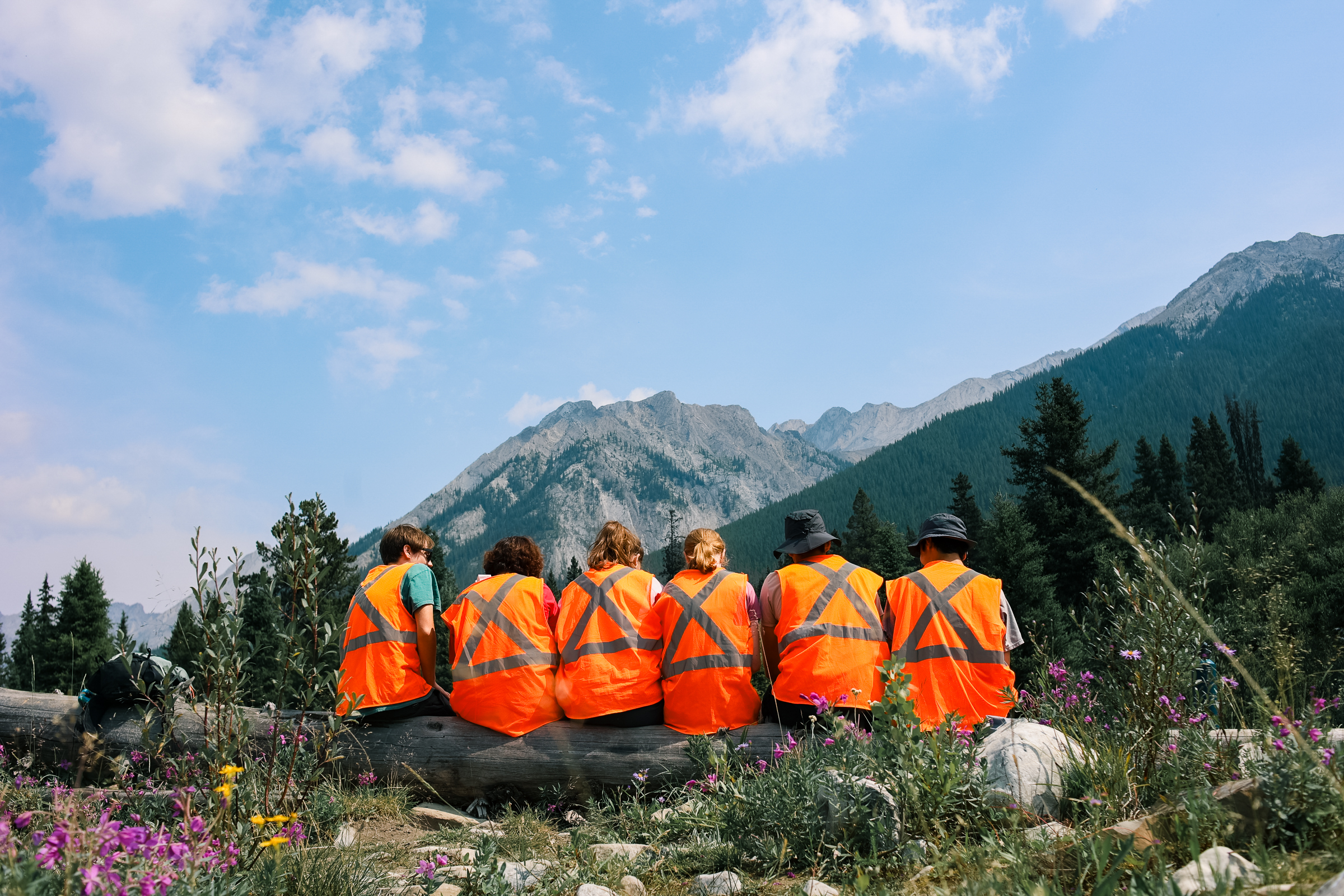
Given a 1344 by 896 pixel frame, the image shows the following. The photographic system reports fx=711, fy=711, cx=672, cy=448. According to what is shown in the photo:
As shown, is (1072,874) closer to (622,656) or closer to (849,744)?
(849,744)

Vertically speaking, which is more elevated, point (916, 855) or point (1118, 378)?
point (1118, 378)

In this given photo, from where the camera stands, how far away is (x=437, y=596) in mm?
5969

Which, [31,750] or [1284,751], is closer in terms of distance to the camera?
[1284,751]

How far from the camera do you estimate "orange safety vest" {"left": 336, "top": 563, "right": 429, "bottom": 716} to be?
5734mm

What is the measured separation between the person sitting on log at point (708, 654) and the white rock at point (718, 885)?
2259mm

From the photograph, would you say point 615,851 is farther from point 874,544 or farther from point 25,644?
point 874,544

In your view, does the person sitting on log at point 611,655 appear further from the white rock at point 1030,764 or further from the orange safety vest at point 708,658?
the white rock at point 1030,764

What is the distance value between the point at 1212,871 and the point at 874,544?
4916 cm

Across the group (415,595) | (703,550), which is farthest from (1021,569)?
(415,595)

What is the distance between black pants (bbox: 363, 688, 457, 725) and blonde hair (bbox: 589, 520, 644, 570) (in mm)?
1750

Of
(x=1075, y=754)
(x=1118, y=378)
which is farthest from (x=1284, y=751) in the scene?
(x=1118, y=378)

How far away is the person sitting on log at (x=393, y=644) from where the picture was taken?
226 inches

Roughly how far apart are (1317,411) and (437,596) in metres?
167

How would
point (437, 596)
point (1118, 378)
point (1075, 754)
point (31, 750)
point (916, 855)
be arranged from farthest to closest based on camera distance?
point (1118, 378) < point (31, 750) < point (437, 596) < point (1075, 754) < point (916, 855)
